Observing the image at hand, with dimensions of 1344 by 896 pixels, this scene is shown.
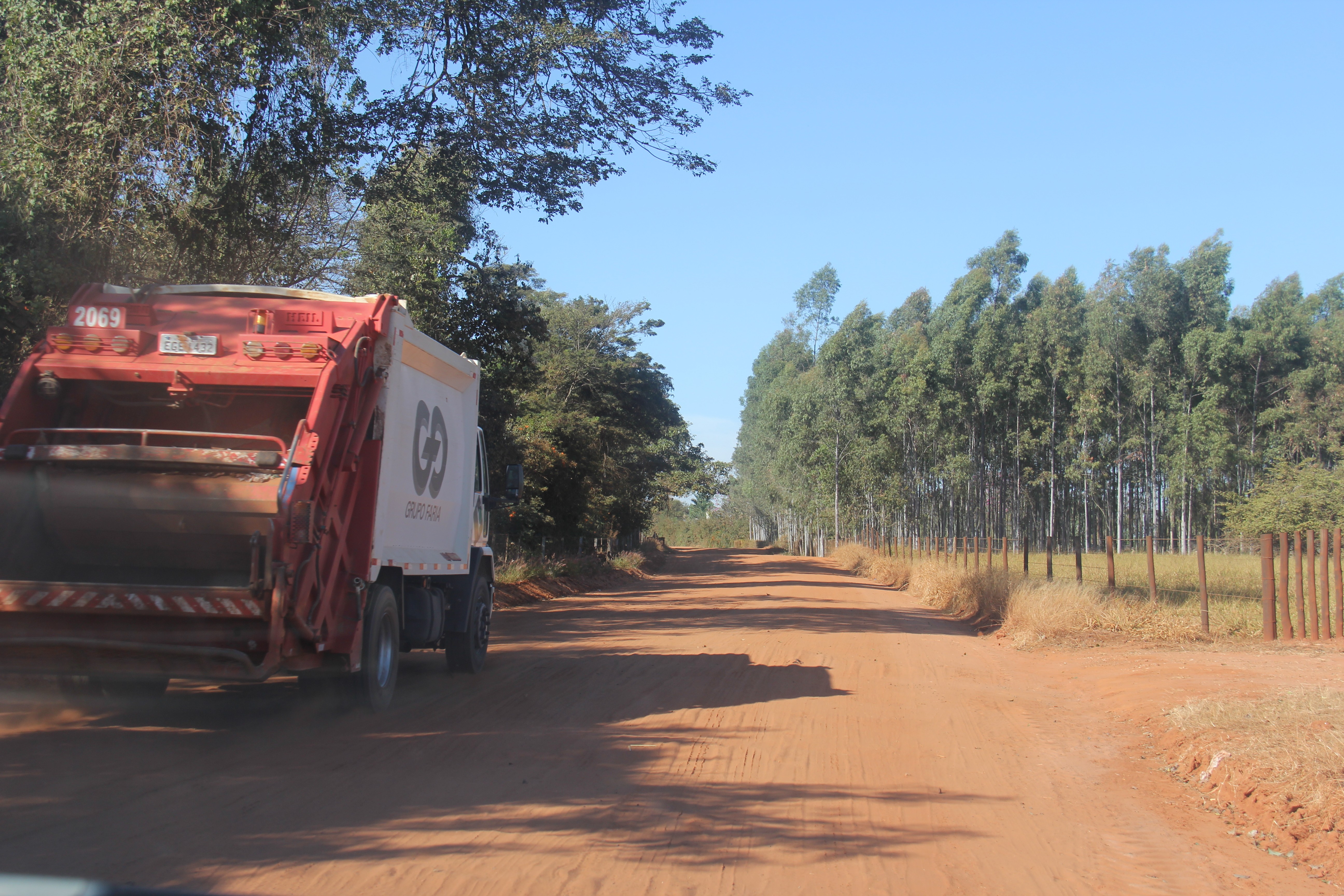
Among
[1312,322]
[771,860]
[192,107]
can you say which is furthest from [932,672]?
[1312,322]

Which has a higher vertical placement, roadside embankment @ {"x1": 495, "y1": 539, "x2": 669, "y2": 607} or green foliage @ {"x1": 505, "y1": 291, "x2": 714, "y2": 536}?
green foliage @ {"x1": 505, "y1": 291, "x2": 714, "y2": 536}

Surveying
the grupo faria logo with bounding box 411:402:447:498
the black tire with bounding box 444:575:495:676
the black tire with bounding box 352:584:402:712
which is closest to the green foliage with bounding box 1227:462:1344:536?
the black tire with bounding box 444:575:495:676

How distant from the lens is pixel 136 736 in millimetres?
6762

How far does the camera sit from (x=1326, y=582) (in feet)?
44.5

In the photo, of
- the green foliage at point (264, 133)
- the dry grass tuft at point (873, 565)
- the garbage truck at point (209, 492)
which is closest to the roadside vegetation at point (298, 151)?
the green foliage at point (264, 133)

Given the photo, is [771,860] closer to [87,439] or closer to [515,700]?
[515,700]

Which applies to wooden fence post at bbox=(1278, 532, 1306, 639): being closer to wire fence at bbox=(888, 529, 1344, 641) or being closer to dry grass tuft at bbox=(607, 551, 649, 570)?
wire fence at bbox=(888, 529, 1344, 641)

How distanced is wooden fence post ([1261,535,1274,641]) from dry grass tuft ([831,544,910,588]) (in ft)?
48.2

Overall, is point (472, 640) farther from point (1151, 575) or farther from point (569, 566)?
point (569, 566)

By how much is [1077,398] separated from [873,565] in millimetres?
19277

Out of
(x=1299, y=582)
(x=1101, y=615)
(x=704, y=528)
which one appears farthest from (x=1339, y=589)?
(x=704, y=528)

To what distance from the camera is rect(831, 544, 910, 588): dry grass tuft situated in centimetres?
3083

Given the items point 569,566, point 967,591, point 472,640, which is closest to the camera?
point 472,640

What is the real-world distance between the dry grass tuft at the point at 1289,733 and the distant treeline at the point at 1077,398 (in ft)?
125
